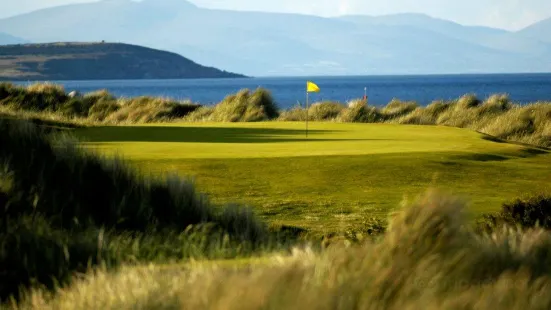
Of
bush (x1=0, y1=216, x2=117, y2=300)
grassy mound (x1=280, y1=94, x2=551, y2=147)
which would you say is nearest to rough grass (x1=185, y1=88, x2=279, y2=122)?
grassy mound (x1=280, y1=94, x2=551, y2=147)

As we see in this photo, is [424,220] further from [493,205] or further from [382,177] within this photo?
[382,177]

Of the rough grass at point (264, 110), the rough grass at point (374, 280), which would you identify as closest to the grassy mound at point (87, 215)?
the rough grass at point (374, 280)

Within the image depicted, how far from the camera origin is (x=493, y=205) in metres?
11.0

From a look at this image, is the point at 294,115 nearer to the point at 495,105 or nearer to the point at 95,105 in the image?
the point at 495,105

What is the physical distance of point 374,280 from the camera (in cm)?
440

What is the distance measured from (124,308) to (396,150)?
10469 mm

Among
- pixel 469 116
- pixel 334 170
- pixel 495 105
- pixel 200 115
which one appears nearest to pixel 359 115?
pixel 469 116

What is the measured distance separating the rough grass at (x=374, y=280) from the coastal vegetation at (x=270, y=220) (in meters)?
0.01

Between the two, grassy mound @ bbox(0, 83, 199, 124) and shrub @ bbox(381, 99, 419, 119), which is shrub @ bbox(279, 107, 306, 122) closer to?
shrub @ bbox(381, 99, 419, 119)

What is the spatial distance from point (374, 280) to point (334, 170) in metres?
8.44

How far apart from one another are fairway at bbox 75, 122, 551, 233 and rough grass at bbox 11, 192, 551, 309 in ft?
11.7

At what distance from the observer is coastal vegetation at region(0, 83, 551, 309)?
14.4 feet

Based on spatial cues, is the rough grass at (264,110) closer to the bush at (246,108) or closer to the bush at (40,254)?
the bush at (246,108)

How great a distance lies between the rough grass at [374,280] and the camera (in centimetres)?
402
